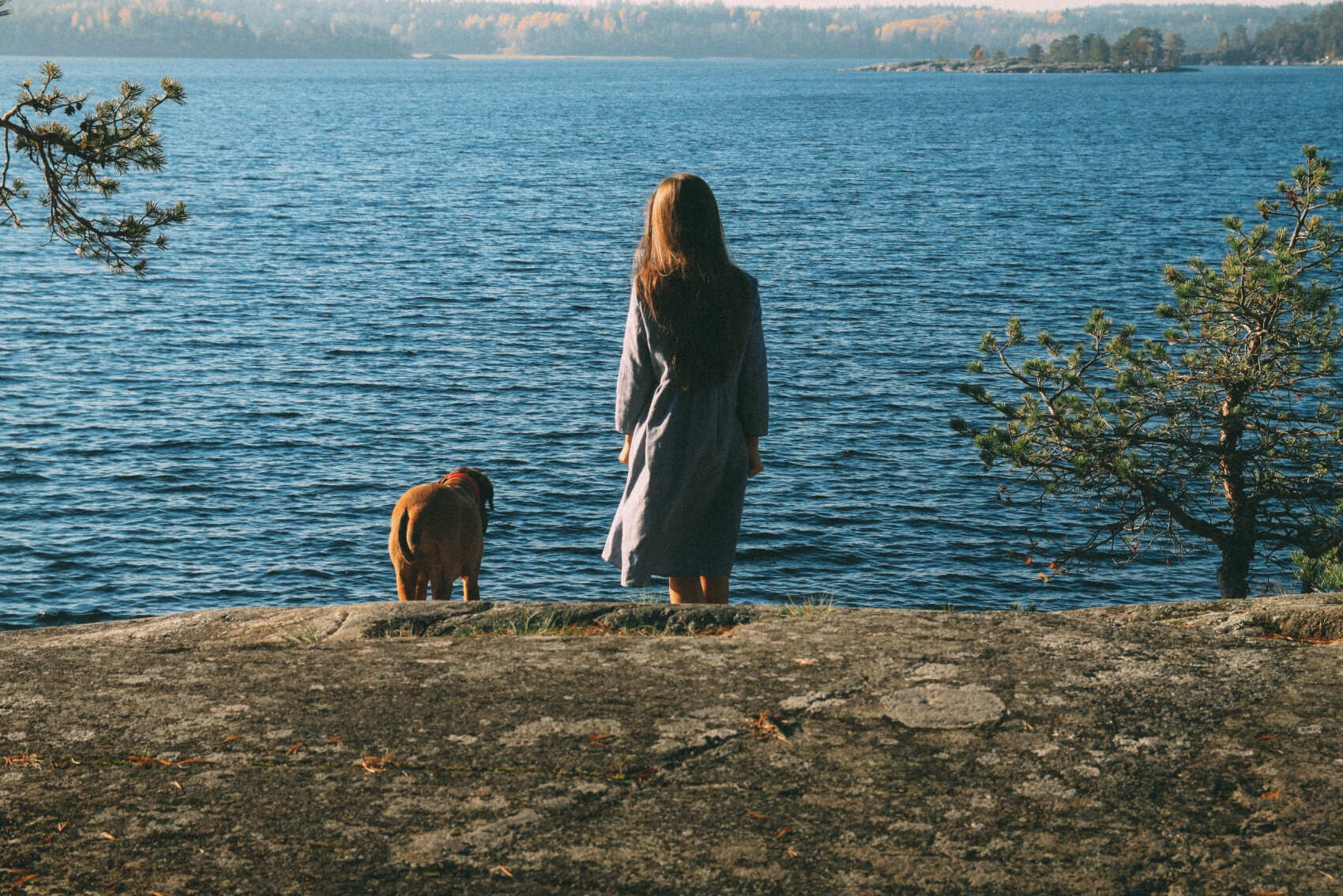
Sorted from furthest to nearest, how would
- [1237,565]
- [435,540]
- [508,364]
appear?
[508,364], [1237,565], [435,540]

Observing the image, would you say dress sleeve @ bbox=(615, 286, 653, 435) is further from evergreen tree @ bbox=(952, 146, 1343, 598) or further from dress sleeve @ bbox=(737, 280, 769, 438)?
evergreen tree @ bbox=(952, 146, 1343, 598)

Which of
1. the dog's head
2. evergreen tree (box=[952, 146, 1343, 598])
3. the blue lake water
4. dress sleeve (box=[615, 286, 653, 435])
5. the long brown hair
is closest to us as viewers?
the long brown hair

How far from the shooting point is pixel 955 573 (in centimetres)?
1606

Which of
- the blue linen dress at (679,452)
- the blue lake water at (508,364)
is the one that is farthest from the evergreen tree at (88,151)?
the blue linen dress at (679,452)

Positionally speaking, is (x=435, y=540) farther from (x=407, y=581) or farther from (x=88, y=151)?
(x=88, y=151)

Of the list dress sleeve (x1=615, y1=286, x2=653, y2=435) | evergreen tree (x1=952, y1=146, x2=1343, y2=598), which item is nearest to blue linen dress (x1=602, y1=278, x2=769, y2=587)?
dress sleeve (x1=615, y1=286, x2=653, y2=435)

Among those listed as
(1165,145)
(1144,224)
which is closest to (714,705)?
(1144,224)

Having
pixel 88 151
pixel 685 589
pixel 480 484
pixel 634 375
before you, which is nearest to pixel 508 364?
pixel 480 484

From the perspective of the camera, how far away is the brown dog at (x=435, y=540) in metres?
8.18

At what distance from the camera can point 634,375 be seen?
5.07 m

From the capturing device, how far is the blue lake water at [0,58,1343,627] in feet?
53.7

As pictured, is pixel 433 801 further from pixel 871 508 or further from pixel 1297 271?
pixel 871 508

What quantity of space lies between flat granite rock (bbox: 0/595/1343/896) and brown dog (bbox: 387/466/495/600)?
3.81 meters

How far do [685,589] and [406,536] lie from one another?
3532 millimetres
